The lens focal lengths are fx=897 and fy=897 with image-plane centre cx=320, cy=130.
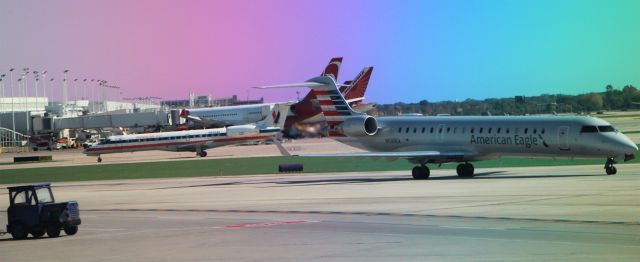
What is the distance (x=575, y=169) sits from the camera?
43.0 meters

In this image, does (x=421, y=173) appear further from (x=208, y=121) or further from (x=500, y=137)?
(x=208, y=121)

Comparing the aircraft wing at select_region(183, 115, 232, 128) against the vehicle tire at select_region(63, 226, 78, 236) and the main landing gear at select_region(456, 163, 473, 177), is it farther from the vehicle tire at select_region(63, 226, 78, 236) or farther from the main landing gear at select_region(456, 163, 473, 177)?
the vehicle tire at select_region(63, 226, 78, 236)

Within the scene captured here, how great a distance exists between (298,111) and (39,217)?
235ft

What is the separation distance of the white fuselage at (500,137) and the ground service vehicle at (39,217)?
Answer: 22.2 meters

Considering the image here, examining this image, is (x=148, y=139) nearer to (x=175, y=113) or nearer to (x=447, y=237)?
(x=175, y=113)

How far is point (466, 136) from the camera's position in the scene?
42.1 meters

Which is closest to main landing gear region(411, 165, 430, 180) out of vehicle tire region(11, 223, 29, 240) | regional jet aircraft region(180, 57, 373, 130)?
regional jet aircraft region(180, 57, 373, 130)

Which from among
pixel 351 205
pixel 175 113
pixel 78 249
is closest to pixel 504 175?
pixel 351 205

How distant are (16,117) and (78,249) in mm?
138800

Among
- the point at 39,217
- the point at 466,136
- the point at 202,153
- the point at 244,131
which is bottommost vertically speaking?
the point at 202,153

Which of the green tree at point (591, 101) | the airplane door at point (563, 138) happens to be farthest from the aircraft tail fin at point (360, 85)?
the airplane door at point (563, 138)

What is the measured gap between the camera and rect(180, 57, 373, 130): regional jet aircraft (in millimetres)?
86688

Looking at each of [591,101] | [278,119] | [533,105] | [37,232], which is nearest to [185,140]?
[278,119]

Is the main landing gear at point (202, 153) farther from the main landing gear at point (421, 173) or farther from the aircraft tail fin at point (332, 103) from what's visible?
the main landing gear at point (421, 173)
